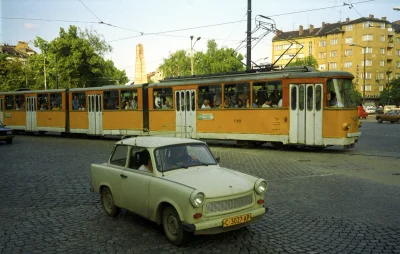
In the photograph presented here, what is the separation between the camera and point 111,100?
76.9 ft

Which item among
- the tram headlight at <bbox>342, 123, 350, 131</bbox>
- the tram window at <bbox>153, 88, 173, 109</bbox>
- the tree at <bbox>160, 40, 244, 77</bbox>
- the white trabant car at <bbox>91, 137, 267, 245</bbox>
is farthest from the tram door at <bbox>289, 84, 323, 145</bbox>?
the tree at <bbox>160, 40, 244, 77</bbox>

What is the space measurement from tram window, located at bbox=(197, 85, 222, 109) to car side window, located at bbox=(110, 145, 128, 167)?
1193 cm

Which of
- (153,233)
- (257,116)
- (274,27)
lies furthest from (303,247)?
(274,27)

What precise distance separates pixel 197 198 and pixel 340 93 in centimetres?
1193

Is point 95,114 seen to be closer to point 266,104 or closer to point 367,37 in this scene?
point 266,104

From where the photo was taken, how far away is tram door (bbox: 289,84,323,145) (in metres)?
15.6

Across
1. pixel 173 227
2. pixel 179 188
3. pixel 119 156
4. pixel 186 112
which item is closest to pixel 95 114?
pixel 186 112

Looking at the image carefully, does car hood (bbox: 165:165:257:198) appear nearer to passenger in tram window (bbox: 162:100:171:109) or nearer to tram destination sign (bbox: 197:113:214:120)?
tram destination sign (bbox: 197:113:214:120)

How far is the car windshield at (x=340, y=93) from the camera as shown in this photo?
15.4 meters

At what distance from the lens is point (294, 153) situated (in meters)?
15.8

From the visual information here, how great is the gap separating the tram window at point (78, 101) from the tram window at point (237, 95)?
10828mm

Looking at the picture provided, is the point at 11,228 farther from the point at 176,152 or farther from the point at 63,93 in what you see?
the point at 63,93

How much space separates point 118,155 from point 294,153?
10.4m

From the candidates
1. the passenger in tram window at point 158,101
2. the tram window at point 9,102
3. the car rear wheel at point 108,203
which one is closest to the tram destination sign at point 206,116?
the passenger in tram window at point 158,101
